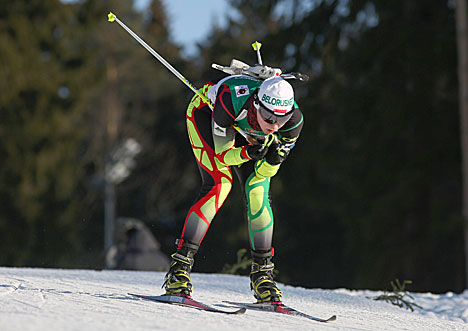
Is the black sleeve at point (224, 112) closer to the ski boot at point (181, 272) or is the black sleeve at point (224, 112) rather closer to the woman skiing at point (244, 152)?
the woman skiing at point (244, 152)

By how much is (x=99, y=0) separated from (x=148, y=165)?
810 centimetres

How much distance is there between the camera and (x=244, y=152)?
488 centimetres

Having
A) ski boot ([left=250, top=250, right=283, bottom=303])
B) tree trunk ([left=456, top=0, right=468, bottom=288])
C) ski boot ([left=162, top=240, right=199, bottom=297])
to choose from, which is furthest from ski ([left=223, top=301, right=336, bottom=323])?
tree trunk ([left=456, top=0, right=468, bottom=288])

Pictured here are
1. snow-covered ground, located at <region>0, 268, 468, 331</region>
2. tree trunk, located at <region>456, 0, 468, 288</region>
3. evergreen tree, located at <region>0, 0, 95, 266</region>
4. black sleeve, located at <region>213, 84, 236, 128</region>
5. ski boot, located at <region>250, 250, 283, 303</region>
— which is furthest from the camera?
evergreen tree, located at <region>0, 0, 95, 266</region>

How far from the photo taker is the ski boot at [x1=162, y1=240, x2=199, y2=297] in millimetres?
5027

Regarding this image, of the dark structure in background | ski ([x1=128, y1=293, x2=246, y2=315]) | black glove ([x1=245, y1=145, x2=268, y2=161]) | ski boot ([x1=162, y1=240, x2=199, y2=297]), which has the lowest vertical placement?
ski ([x1=128, y1=293, x2=246, y2=315])

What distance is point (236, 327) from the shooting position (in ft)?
14.0

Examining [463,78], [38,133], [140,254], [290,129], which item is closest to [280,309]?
[290,129]

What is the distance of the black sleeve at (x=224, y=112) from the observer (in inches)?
194

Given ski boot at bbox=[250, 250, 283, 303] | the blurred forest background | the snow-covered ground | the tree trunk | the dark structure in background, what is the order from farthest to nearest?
the blurred forest background, the tree trunk, the dark structure in background, ski boot at bbox=[250, 250, 283, 303], the snow-covered ground

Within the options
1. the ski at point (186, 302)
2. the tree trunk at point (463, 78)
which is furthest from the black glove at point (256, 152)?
the tree trunk at point (463, 78)

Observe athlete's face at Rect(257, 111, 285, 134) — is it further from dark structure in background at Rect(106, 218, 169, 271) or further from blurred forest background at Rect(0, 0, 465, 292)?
dark structure in background at Rect(106, 218, 169, 271)

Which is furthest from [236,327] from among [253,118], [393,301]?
[393,301]

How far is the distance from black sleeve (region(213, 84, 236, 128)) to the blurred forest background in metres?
5.97
